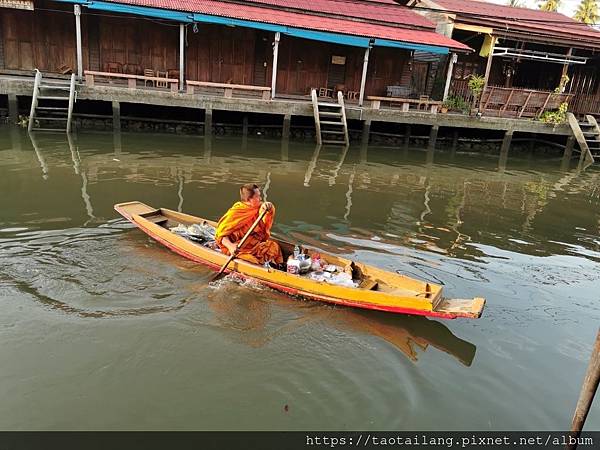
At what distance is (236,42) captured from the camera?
1825cm

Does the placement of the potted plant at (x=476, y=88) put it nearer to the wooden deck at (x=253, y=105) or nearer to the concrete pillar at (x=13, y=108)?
the wooden deck at (x=253, y=105)

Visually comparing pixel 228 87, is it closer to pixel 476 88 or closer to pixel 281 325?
pixel 476 88

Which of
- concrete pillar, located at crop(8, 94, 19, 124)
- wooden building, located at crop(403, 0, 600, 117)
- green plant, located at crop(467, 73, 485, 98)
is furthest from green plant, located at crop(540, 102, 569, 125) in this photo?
concrete pillar, located at crop(8, 94, 19, 124)

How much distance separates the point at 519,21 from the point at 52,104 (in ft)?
59.9

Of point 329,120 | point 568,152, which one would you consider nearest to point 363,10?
point 329,120

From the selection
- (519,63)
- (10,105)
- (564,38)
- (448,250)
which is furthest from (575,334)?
(519,63)

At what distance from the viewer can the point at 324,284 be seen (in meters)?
5.46

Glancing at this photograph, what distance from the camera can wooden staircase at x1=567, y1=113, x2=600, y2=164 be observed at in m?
17.6

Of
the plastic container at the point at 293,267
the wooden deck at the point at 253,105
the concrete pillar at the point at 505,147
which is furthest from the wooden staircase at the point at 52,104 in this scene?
the concrete pillar at the point at 505,147

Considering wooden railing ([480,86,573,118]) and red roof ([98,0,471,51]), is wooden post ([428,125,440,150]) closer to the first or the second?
wooden railing ([480,86,573,118])

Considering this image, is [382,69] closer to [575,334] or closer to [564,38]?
[564,38]

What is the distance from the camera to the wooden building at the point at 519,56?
17984mm

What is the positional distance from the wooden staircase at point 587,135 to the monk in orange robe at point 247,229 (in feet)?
51.8
